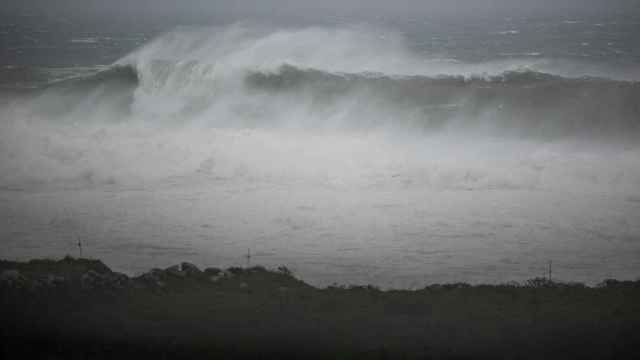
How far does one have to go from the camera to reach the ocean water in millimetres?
11688

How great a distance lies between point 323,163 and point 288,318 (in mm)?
7642

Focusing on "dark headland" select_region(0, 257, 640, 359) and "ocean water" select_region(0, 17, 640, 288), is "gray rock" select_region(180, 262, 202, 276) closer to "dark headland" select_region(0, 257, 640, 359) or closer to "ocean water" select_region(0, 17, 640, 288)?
"dark headland" select_region(0, 257, 640, 359)

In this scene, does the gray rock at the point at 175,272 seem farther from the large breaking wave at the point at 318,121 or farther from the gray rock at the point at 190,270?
the large breaking wave at the point at 318,121

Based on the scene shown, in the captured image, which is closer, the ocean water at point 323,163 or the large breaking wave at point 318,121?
the ocean water at point 323,163

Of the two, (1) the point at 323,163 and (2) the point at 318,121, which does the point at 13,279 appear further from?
(2) the point at 318,121

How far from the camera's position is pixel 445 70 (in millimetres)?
24141

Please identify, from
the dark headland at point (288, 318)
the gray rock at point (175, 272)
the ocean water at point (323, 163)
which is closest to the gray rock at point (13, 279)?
the dark headland at point (288, 318)

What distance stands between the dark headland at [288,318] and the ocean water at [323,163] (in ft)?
4.26

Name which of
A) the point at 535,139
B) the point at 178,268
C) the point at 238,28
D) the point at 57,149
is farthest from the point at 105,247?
the point at 238,28

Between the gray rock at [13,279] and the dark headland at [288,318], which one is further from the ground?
the gray rock at [13,279]

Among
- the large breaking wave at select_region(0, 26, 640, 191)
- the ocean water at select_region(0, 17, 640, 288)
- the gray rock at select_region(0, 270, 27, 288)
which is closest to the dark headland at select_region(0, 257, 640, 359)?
the gray rock at select_region(0, 270, 27, 288)

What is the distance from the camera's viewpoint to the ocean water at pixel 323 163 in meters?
11.7

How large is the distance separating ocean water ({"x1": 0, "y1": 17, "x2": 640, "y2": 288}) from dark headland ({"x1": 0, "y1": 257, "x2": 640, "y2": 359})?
1.30 metres

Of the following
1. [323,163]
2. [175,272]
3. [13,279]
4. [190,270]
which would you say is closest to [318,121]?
[323,163]
